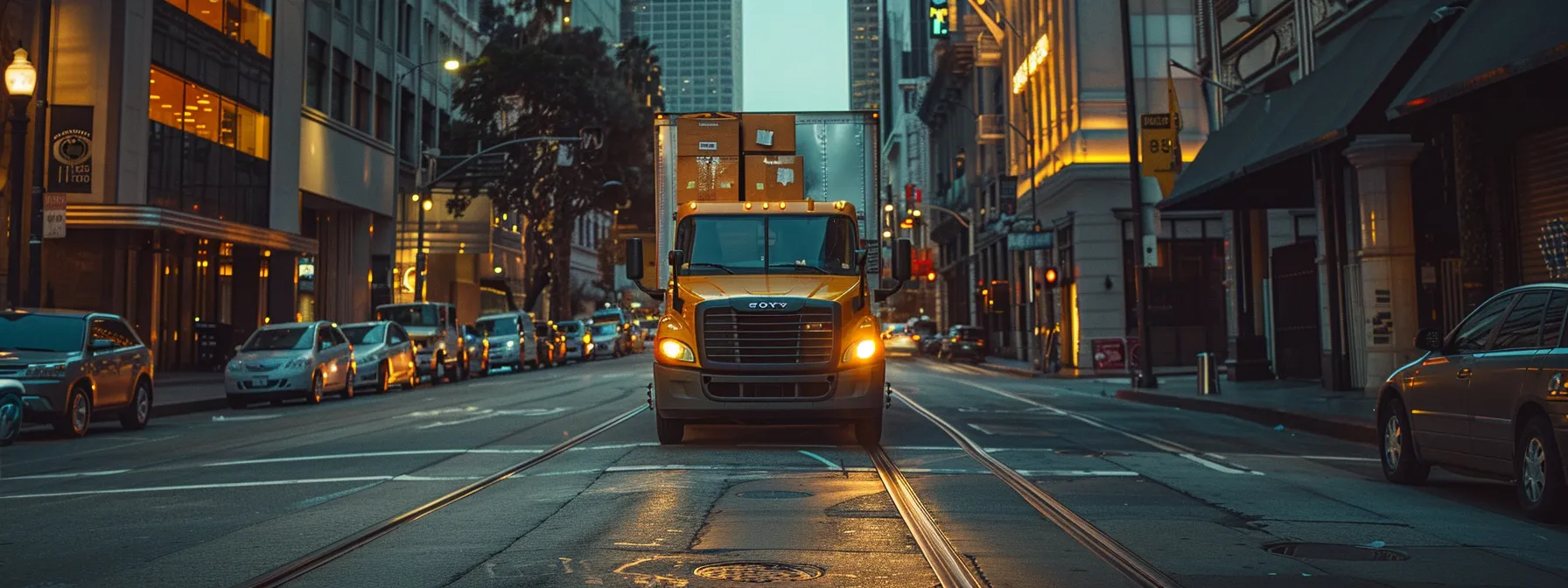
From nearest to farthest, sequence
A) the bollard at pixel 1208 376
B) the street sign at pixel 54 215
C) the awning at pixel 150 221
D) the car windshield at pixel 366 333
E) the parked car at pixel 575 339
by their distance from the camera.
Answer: the street sign at pixel 54 215, the bollard at pixel 1208 376, the car windshield at pixel 366 333, the awning at pixel 150 221, the parked car at pixel 575 339

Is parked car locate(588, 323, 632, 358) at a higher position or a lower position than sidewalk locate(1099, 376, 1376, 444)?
higher

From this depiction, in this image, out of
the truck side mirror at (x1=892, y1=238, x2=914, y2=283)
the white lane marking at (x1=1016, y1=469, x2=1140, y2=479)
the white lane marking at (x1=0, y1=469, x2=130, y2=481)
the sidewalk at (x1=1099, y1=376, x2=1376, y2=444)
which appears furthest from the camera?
the sidewalk at (x1=1099, y1=376, x2=1376, y2=444)

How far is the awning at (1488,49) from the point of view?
1517 centimetres

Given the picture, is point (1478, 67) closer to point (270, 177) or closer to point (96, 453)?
point (96, 453)

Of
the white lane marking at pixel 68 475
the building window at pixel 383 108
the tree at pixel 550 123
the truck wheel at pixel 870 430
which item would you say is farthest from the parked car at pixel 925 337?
the white lane marking at pixel 68 475

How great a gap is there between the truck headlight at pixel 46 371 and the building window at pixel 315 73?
2916 centimetres

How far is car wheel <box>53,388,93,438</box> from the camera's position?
61.9 ft

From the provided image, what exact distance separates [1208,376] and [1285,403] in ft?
15.6

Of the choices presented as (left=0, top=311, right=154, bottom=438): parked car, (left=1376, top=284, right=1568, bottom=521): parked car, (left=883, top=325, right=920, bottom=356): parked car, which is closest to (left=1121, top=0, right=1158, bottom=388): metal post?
(left=1376, top=284, right=1568, bottom=521): parked car

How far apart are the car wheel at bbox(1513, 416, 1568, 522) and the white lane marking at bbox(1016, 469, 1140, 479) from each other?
10.9 ft

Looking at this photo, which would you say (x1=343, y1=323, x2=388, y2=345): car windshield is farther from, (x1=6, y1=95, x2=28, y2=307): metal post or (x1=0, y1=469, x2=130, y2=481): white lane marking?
(x1=0, y1=469, x2=130, y2=481): white lane marking

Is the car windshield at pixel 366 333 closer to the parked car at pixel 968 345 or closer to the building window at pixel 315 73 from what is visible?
the building window at pixel 315 73

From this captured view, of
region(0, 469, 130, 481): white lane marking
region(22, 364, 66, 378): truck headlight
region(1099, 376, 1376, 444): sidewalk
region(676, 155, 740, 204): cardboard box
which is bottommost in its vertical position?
region(0, 469, 130, 481): white lane marking

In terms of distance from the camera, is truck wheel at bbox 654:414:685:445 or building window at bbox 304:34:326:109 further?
building window at bbox 304:34:326:109
